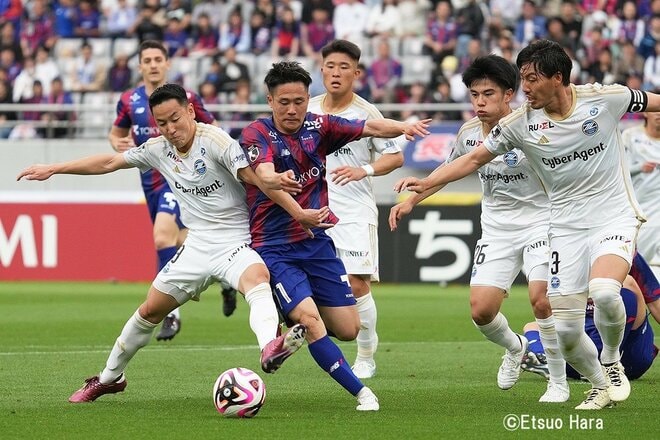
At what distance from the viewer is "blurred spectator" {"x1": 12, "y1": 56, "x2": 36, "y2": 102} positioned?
26.1 meters

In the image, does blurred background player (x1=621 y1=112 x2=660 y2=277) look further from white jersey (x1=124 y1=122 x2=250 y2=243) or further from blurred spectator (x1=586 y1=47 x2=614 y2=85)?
blurred spectator (x1=586 y1=47 x2=614 y2=85)

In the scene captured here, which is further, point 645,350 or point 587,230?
point 645,350

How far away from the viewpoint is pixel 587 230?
8.27 metres

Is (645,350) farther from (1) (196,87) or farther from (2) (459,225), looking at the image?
(1) (196,87)

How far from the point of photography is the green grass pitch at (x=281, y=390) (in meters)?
7.48

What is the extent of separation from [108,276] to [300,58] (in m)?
6.38

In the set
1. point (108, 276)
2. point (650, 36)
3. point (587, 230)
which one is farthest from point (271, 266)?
point (650, 36)

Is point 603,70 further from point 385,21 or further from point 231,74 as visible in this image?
point 231,74

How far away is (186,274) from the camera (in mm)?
8719

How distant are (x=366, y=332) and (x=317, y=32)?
16097mm

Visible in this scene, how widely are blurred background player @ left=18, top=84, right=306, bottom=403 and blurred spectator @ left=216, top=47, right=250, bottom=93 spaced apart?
640 inches

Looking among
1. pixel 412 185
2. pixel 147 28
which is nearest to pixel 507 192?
pixel 412 185

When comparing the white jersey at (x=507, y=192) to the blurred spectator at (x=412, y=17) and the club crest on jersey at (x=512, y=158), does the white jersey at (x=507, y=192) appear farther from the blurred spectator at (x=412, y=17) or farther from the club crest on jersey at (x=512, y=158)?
the blurred spectator at (x=412, y=17)

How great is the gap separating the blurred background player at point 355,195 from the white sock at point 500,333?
4.19 ft
